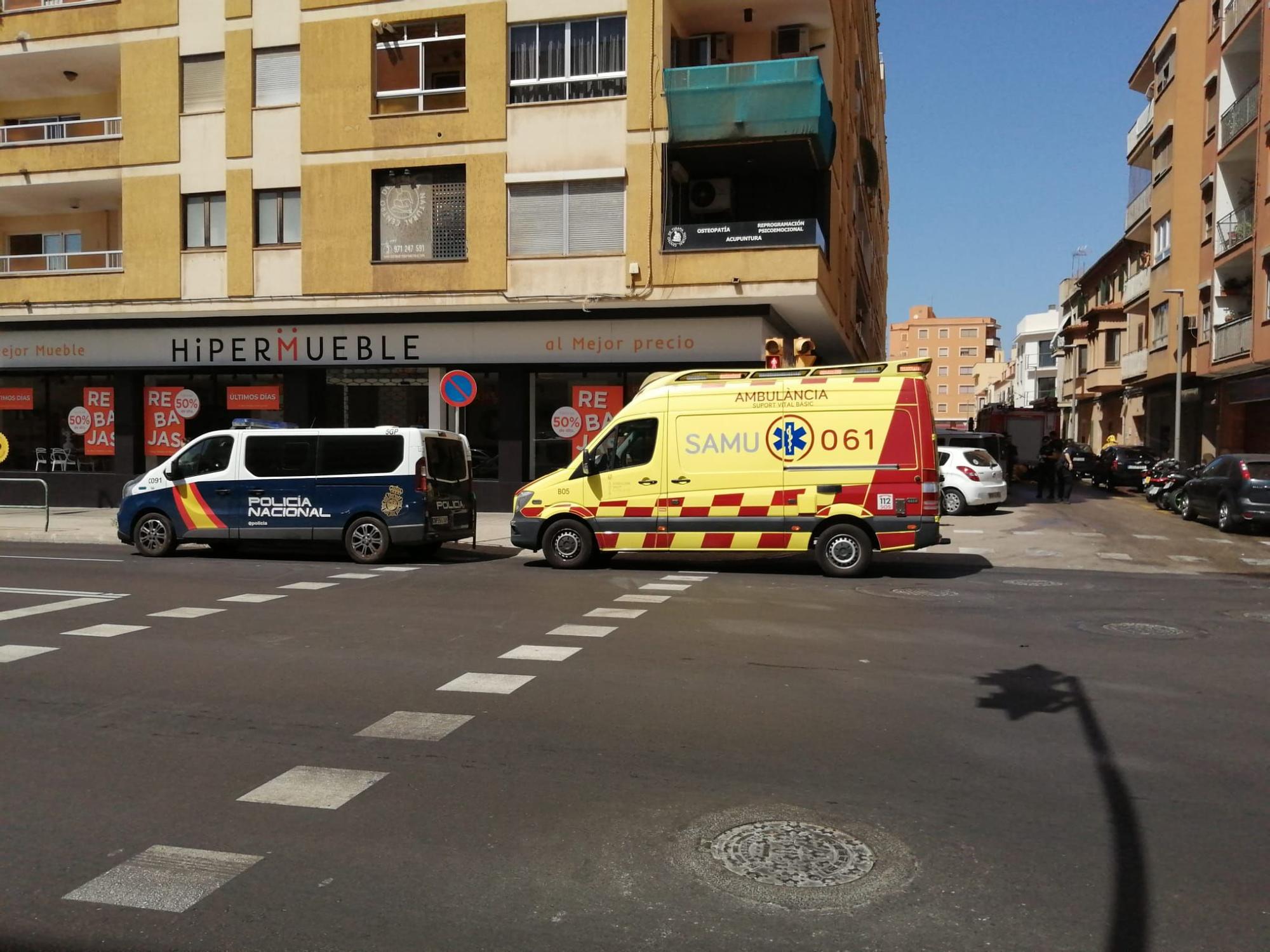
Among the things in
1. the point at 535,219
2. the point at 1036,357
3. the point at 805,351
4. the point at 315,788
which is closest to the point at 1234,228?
the point at 535,219

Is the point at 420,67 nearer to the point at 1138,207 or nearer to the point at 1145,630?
the point at 1145,630

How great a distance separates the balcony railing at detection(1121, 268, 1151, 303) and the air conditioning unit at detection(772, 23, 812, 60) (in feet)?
85.6

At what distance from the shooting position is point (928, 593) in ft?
38.4

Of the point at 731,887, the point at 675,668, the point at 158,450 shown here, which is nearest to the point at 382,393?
the point at 158,450

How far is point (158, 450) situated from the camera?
25.2m

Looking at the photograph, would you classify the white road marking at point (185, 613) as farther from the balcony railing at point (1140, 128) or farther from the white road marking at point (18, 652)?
the balcony railing at point (1140, 128)

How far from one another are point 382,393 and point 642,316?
21.0ft

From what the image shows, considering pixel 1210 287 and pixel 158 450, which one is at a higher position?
pixel 1210 287

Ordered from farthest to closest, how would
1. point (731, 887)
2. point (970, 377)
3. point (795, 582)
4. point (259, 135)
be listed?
1. point (970, 377)
2. point (259, 135)
3. point (795, 582)
4. point (731, 887)

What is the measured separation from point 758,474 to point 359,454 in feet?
18.1

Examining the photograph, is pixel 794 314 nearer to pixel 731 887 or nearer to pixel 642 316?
pixel 642 316

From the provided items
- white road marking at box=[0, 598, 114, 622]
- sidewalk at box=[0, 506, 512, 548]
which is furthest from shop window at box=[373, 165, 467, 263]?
white road marking at box=[0, 598, 114, 622]

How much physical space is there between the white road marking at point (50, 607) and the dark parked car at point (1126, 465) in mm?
30737

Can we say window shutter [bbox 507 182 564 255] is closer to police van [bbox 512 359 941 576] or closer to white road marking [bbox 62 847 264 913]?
police van [bbox 512 359 941 576]
